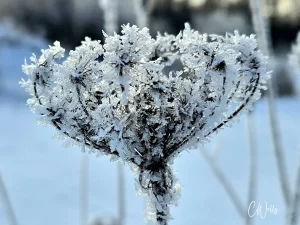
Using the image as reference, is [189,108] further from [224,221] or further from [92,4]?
[92,4]

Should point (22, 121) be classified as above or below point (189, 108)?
above

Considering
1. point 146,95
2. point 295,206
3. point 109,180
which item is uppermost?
point 109,180

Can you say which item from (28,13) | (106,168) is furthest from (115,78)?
(28,13)

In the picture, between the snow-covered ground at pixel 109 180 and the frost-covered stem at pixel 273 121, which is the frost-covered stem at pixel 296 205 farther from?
the snow-covered ground at pixel 109 180

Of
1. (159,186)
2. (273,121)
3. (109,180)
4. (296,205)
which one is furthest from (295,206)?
(109,180)

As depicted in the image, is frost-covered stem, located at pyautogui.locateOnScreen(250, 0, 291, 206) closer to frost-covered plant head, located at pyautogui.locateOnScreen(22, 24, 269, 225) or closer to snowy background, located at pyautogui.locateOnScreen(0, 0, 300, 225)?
frost-covered plant head, located at pyautogui.locateOnScreen(22, 24, 269, 225)

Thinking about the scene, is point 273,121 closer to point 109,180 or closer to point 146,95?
point 146,95

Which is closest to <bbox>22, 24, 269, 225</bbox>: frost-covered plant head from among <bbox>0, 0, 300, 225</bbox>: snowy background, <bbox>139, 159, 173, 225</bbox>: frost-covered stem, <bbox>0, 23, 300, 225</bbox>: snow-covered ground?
<bbox>139, 159, 173, 225</bbox>: frost-covered stem
